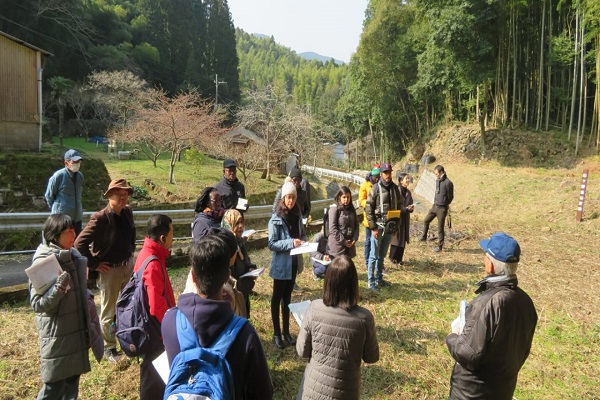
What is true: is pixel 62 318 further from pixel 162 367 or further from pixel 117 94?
pixel 117 94

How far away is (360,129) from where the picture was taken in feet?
123

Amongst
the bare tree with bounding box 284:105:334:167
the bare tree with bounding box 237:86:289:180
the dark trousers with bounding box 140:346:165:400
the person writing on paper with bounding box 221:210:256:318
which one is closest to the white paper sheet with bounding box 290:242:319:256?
the person writing on paper with bounding box 221:210:256:318

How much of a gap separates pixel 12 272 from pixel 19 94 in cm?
1169

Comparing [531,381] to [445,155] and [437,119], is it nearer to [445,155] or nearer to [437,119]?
[445,155]

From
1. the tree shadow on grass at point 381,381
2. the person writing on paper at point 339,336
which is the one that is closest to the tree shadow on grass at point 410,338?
the tree shadow on grass at point 381,381

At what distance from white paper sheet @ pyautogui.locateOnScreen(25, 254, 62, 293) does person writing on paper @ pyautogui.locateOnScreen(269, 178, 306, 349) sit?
71.8 inches

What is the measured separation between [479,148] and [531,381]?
21.0 m

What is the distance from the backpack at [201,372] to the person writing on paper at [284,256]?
2138 millimetres

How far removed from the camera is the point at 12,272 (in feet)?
19.3

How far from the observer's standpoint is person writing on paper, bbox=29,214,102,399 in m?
2.39

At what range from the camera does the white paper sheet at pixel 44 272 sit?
2305 mm

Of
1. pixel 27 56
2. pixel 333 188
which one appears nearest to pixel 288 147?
pixel 333 188

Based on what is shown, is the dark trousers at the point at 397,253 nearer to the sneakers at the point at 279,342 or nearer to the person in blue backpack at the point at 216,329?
the sneakers at the point at 279,342

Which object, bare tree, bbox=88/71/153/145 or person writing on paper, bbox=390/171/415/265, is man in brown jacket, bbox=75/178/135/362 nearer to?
person writing on paper, bbox=390/171/415/265
